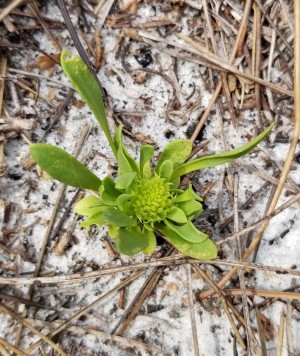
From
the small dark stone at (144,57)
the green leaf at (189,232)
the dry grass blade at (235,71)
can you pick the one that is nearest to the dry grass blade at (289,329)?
the green leaf at (189,232)

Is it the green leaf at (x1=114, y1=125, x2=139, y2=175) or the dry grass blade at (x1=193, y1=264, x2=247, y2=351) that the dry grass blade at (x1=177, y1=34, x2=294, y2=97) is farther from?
the dry grass blade at (x1=193, y1=264, x2=247, y2=351)

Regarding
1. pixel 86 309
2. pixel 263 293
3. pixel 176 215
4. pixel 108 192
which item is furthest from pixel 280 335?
pixel 108 192

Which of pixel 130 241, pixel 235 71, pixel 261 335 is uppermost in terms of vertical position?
pixel 235 71

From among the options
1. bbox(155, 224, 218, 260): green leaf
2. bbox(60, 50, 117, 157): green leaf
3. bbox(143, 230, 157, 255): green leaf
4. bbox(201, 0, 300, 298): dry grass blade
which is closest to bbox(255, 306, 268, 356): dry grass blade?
bbox(201, 0, 300, 298): dry grass blade

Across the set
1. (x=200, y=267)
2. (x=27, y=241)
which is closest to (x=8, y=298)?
(x=27, y=241)

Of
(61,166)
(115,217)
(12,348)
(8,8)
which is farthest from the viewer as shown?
(8,8)

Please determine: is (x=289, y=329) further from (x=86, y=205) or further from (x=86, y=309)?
(x=86, y=205)

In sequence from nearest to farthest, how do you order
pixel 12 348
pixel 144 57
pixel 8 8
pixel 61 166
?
pixel 61 166 → pixel 12 348 → pixel 8 8 → pixel 144 57
